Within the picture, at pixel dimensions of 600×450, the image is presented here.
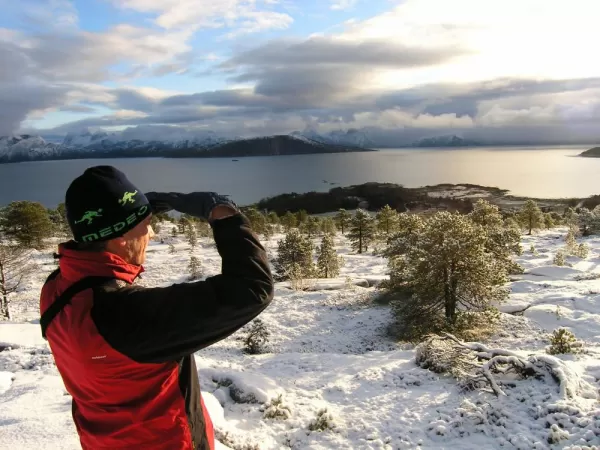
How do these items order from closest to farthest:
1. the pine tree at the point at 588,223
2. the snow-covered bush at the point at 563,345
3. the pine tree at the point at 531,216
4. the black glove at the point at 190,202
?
the black glove at the point at 190,202
the snow-covered bush at the point at 563,345
the pine tree at the point at 588,223
the pine tree at the point at 531,216

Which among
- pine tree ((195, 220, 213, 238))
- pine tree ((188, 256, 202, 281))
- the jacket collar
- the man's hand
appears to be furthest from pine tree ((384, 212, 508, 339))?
pine tree ((195, 220, 213, 238))

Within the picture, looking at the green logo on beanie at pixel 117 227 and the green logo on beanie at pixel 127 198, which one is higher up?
the green logo on beanie at pixel 127 198

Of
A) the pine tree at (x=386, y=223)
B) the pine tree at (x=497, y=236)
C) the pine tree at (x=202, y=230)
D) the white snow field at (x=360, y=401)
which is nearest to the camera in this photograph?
the white snow field at (x=360, y=401)

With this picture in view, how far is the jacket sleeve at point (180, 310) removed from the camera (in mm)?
1395

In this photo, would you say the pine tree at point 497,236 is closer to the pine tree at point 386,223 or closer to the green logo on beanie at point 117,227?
the pine tree at point 386,223

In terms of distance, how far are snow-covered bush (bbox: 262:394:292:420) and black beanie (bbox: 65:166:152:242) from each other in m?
7.18

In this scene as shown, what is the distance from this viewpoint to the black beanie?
162cm

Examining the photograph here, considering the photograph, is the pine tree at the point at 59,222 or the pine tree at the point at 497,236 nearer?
the pine tree at the point at 497,236

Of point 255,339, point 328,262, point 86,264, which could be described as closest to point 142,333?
point 86,264

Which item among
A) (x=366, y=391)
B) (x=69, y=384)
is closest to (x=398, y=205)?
(x=366, y=391)

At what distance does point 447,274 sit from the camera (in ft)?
49.8

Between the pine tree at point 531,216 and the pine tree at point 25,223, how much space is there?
61011mm

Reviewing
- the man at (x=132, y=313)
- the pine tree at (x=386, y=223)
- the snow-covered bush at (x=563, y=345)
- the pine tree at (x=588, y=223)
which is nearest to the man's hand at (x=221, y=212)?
the man at (x=132, y=313)

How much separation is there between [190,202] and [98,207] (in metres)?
0.40
